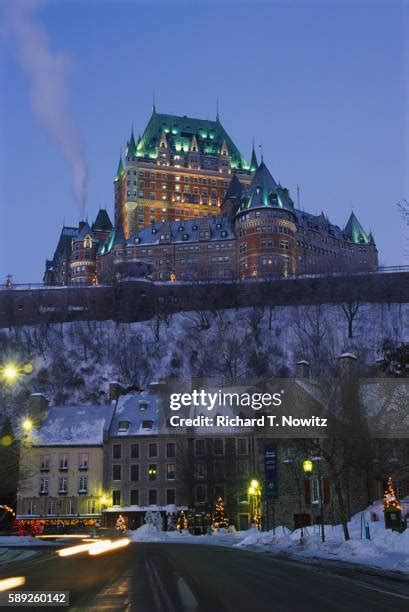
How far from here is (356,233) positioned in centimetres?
16862

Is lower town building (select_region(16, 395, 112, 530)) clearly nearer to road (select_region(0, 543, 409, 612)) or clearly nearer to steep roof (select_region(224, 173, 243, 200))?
road (select_region(0, 543, 409, 612))

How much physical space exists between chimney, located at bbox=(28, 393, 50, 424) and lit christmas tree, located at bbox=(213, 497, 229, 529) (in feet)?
63.1

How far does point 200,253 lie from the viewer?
146125 millimetres

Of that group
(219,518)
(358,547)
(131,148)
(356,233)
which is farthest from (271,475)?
(131,148)

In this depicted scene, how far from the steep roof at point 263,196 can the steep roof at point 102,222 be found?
146ft

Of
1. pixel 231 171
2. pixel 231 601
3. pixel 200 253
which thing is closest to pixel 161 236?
pixel 200 253

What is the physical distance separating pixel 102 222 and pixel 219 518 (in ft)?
426

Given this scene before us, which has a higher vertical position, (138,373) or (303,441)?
(138,373)

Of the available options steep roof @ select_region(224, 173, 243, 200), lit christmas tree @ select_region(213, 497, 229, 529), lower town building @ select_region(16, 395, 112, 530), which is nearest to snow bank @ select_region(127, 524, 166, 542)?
lit christmas tree @ select_region(213, 497, 229, 529)

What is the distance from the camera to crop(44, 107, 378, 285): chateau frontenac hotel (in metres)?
140

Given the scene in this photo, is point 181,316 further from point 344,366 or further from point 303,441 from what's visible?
point 303,441

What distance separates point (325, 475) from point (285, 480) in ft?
16.6

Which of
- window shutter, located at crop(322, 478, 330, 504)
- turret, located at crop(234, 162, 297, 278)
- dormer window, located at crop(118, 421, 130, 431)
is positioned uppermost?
turret, located at crop(234, 162, 297, 278)

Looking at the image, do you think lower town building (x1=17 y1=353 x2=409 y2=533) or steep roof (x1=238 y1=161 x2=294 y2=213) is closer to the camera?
lower town building (x1=17 y1=353 x2=409 y2=533)
